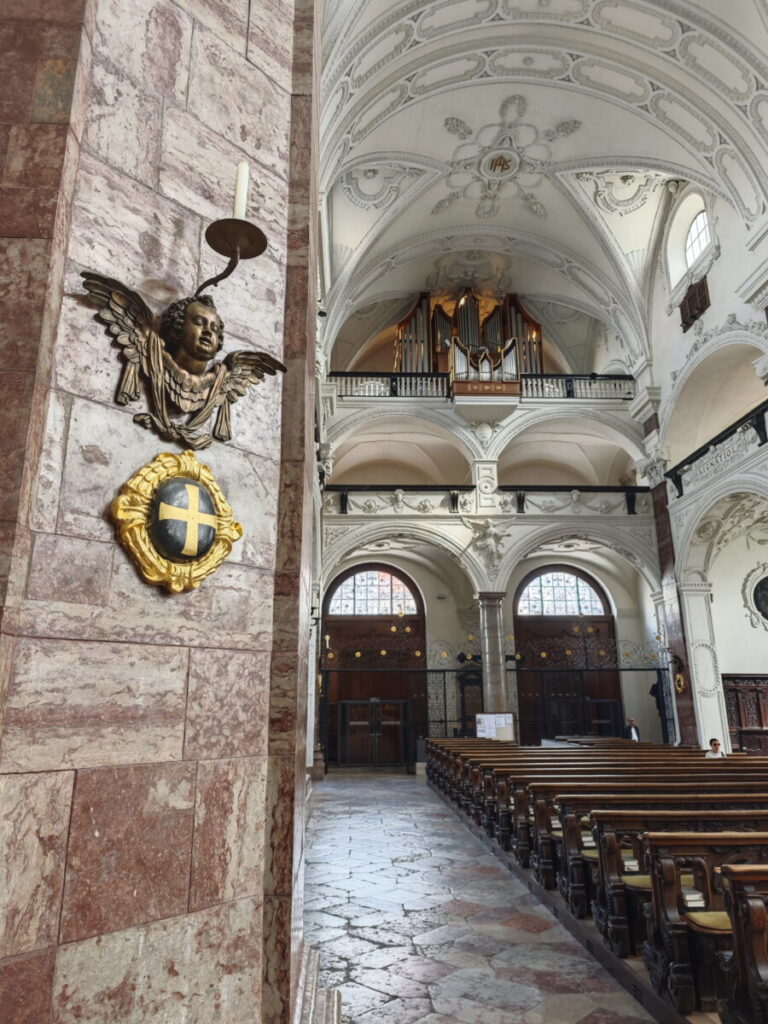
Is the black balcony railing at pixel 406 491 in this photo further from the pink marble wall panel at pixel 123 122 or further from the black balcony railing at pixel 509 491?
the pink marble wall panel at pixel 123 122

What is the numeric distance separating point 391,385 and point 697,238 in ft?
23.1

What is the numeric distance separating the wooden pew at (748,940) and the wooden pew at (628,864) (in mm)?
901

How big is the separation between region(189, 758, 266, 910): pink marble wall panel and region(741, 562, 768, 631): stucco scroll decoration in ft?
54.1

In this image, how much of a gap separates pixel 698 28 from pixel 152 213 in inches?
440

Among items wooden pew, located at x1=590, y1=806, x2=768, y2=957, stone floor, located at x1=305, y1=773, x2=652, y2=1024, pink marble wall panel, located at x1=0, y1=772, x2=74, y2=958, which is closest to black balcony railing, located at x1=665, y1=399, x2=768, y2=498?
stone floor, located at x1=305, y1=773, x2=652, y2=1024

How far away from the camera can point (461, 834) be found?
28.0 feet

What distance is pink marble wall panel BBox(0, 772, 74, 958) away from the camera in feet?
6.08

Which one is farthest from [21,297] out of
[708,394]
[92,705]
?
[708,394]

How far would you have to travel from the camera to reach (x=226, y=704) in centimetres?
246

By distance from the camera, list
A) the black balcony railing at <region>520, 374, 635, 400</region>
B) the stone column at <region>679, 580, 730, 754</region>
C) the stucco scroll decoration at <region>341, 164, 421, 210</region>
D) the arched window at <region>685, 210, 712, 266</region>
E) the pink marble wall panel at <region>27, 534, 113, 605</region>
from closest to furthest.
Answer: the pink marble wall panel at <region>27, 534, 113, 605</region>
the stucco scroll decoration at <region>341, 164, 421, 210</region>
the arched window at <region>685, 210, 712, 266</region>
the stone column at <region>679, 580, 730, 754</region>
the black balcony railing at <region>520, 374, 635, 400</region>

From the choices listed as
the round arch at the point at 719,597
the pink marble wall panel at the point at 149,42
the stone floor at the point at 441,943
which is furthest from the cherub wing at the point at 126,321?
the round arch at the point at 719,597

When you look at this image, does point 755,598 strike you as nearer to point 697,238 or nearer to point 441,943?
point 697,238

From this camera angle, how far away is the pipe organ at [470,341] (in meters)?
16.3

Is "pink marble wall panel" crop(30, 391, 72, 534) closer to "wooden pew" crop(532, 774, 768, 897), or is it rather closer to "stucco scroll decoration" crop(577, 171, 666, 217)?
"wooden pew" crop(532, 774, 768, 897)
